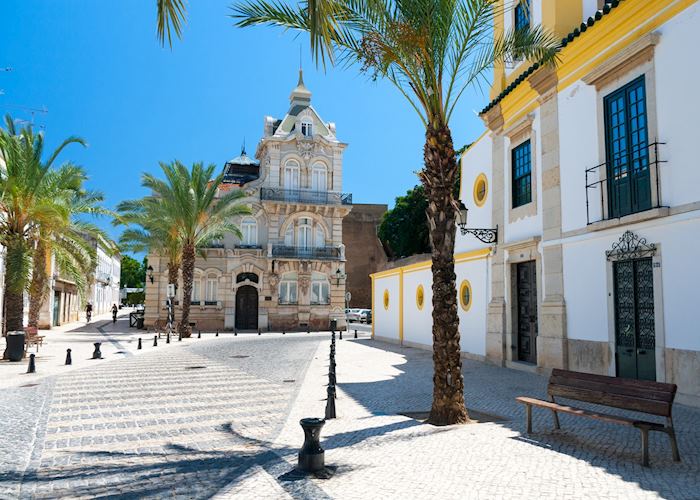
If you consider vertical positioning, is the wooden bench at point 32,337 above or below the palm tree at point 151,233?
below

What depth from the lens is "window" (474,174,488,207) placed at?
17339 mm

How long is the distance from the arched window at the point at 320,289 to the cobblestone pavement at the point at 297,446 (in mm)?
24897

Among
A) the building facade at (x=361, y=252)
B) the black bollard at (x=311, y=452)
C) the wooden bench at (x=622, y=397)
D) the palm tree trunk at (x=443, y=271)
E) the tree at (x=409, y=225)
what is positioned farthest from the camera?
the building facade at (x=361, y=252)

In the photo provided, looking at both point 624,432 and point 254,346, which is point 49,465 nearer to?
point 624,432

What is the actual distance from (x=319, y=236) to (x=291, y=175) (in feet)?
14.6

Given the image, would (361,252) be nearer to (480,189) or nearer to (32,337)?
(480,189)

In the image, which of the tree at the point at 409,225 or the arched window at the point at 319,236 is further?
the tree at the point at 409,225

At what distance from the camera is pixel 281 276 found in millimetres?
36688

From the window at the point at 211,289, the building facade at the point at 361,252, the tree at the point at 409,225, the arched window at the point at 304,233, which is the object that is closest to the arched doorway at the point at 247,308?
the window at the point at 211,289

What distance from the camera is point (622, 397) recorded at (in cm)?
652

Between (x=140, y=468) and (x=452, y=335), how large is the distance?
4.46 meters

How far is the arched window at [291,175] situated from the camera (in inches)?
1474

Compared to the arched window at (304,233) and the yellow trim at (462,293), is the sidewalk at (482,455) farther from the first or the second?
the arched window at (304,233)

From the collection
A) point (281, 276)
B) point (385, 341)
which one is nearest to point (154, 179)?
point (281, 276)
